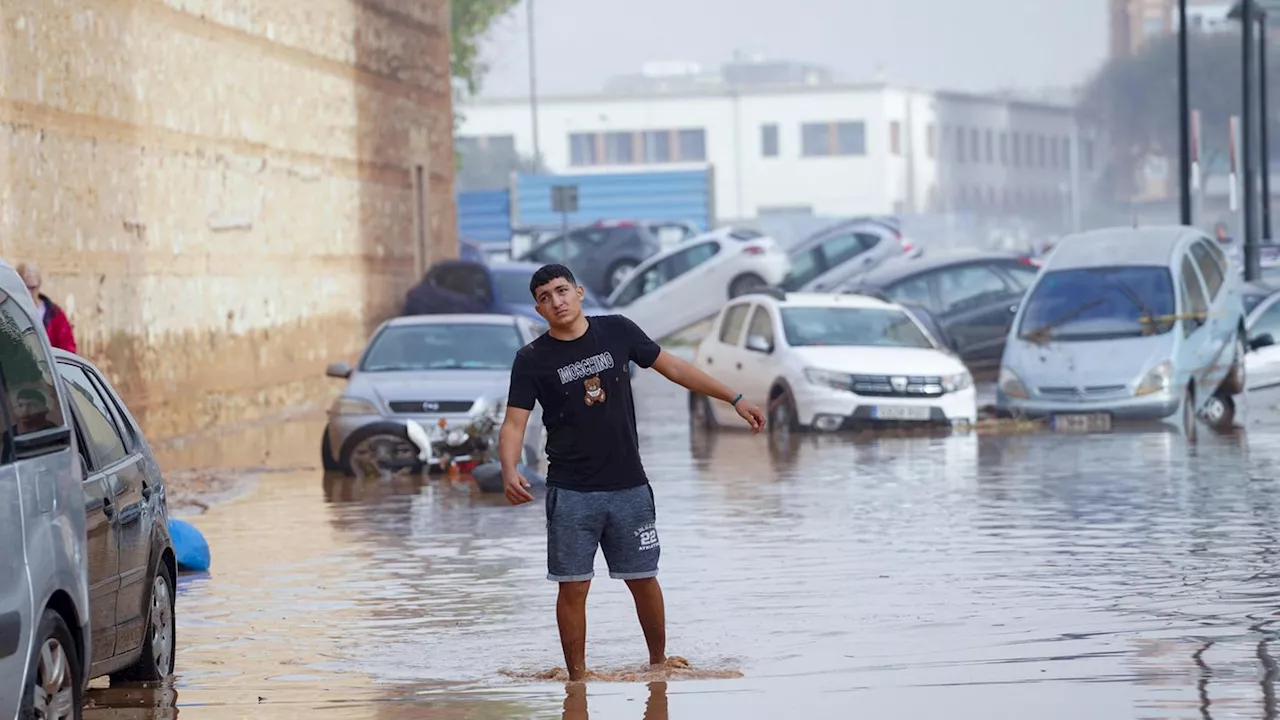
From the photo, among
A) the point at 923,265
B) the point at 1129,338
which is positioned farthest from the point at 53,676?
the point at 923,265

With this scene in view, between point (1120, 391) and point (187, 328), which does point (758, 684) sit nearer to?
point (1120, 391)

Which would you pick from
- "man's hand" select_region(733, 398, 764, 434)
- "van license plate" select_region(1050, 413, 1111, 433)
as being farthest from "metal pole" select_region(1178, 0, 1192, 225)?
"man's hand" select_region(733, 398, 764, 434)

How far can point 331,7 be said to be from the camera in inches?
1368

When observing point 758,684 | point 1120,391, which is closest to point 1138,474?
point 1120,391

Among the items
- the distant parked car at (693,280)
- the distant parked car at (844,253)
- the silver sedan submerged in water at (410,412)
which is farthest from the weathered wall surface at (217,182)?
the distant parked car at (844,253)

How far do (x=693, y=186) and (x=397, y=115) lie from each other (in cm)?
3116

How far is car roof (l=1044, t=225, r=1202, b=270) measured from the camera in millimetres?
26828

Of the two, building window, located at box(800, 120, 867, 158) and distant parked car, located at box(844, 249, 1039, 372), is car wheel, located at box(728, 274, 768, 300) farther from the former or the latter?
building window, located at box(800, 120, 867, 158)

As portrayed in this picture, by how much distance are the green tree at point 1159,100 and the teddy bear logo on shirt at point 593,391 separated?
3911 inches

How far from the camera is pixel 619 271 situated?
54938 mm

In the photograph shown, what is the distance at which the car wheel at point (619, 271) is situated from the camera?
54688 millimetres

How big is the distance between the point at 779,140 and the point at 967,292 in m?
92.7

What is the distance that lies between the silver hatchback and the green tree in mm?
101387

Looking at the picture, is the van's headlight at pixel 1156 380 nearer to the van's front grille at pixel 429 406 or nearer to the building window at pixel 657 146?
the van's front grille at pixel 429 406
